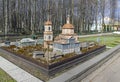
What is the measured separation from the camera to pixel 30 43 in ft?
56.3

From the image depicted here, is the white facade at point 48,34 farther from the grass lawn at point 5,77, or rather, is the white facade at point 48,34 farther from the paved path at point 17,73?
the grass lawn at point 5,77

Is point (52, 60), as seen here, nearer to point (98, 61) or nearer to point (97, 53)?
point (98, 61)

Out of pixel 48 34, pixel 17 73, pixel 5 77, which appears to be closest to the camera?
pixel 5 77

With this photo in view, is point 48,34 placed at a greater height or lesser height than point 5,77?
greater

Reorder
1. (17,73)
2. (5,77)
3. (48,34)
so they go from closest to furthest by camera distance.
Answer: (5,77)
(17,73)
(48,34)

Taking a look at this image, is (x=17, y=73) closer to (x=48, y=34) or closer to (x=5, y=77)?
(x=5, y=77)

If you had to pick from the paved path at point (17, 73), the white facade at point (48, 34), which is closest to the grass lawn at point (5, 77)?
the paved path at point (17, 73)

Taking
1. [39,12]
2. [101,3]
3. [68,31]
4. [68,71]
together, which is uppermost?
[101,3]

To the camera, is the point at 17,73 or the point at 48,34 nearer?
the point at 17,73

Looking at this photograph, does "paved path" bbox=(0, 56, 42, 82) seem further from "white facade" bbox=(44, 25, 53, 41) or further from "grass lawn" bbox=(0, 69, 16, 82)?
"white facade" bbox=(44, 25, 53, 41)

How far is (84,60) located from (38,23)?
43.6 m

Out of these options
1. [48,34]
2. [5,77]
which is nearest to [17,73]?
[5,77]

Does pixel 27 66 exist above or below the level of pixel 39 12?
below

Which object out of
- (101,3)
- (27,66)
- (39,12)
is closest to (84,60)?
(27,66)
